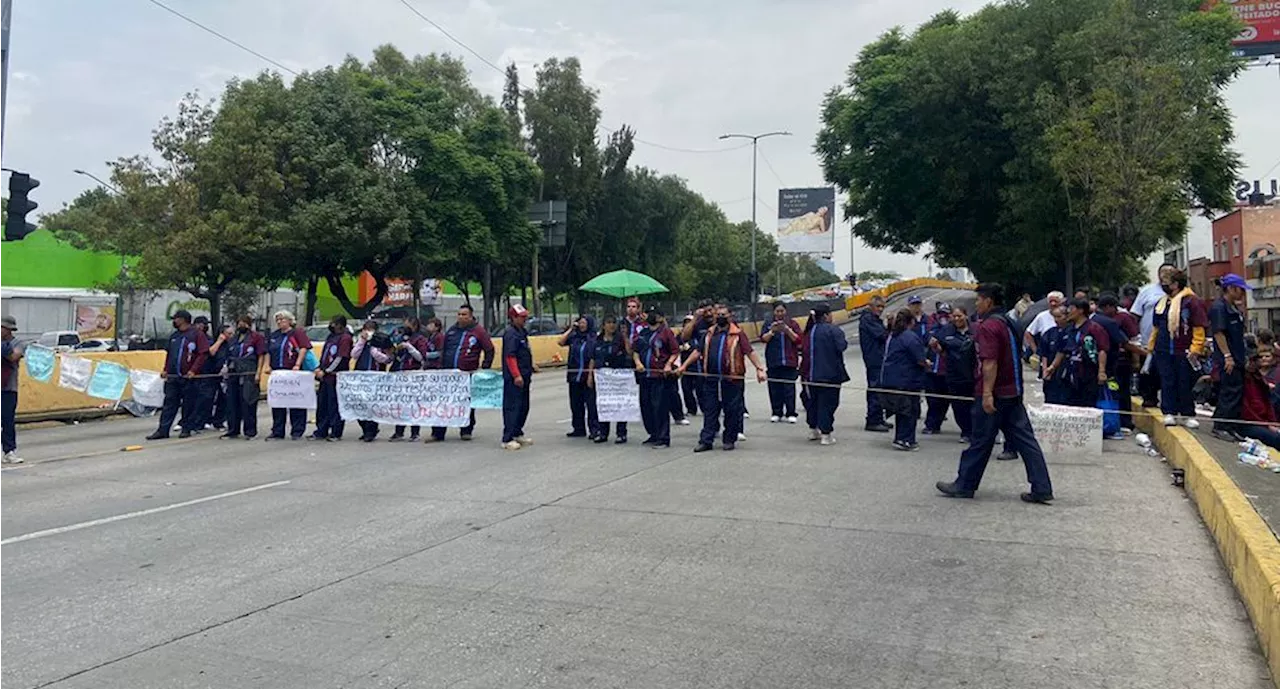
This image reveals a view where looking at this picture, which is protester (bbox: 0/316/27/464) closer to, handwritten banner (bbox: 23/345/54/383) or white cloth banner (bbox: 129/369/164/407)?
white cloth banner (bbox: 129/369/164/407)

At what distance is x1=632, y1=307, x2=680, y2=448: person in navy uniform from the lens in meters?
11.9

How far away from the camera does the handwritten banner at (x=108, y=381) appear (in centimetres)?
1481

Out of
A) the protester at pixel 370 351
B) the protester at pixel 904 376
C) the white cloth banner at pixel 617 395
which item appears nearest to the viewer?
the protester at pixel 904 376

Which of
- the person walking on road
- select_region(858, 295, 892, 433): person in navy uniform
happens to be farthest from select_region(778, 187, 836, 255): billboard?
the person walking on road

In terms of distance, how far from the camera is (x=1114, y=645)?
15.7 ft

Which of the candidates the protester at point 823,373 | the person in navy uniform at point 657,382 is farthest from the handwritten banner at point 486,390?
the protester at point 823,373

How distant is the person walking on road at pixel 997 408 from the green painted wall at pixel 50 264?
40819mm

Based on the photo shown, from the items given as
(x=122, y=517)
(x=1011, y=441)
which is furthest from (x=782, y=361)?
(x=122, y=517)

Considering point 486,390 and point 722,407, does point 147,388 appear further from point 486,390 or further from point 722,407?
point 722,407

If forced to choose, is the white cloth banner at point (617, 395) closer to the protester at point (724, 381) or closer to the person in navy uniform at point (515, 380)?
the protester at point (724, 381)

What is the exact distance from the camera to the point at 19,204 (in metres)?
16.3

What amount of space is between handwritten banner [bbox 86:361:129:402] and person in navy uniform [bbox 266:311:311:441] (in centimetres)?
284

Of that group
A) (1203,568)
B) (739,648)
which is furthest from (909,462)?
(739,648)

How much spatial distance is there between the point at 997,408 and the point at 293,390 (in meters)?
9.26
